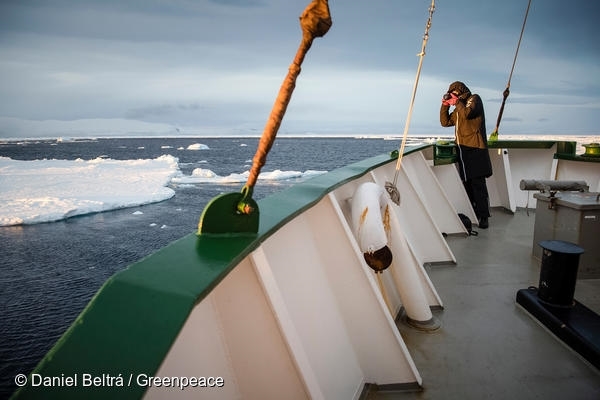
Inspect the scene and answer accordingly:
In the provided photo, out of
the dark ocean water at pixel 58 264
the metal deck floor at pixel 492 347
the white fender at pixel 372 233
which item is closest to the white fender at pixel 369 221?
the white fender at pixel 372 233

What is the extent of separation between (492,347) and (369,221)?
1089mm

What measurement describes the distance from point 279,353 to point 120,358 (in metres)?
0.73

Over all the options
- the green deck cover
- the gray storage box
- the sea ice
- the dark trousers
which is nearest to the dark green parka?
the dark trousers

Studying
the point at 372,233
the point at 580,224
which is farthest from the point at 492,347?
the point at 580,224

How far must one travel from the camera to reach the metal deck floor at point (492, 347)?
1697 millimetres

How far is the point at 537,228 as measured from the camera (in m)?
3.50

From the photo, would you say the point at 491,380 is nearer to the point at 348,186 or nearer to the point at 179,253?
the point at 348,186

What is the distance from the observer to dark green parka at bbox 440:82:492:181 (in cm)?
411

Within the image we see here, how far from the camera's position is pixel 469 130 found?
→ 4.31 meters

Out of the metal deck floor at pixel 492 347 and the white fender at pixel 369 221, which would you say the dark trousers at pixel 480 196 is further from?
the white fender at pixel 369 221

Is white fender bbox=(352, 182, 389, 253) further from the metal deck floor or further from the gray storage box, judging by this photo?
the gray storage box

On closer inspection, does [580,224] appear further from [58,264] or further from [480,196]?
[58,264]

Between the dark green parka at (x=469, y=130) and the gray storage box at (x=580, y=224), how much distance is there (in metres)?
1.16

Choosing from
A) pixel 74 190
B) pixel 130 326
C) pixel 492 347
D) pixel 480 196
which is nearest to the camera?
pixel 130 326
